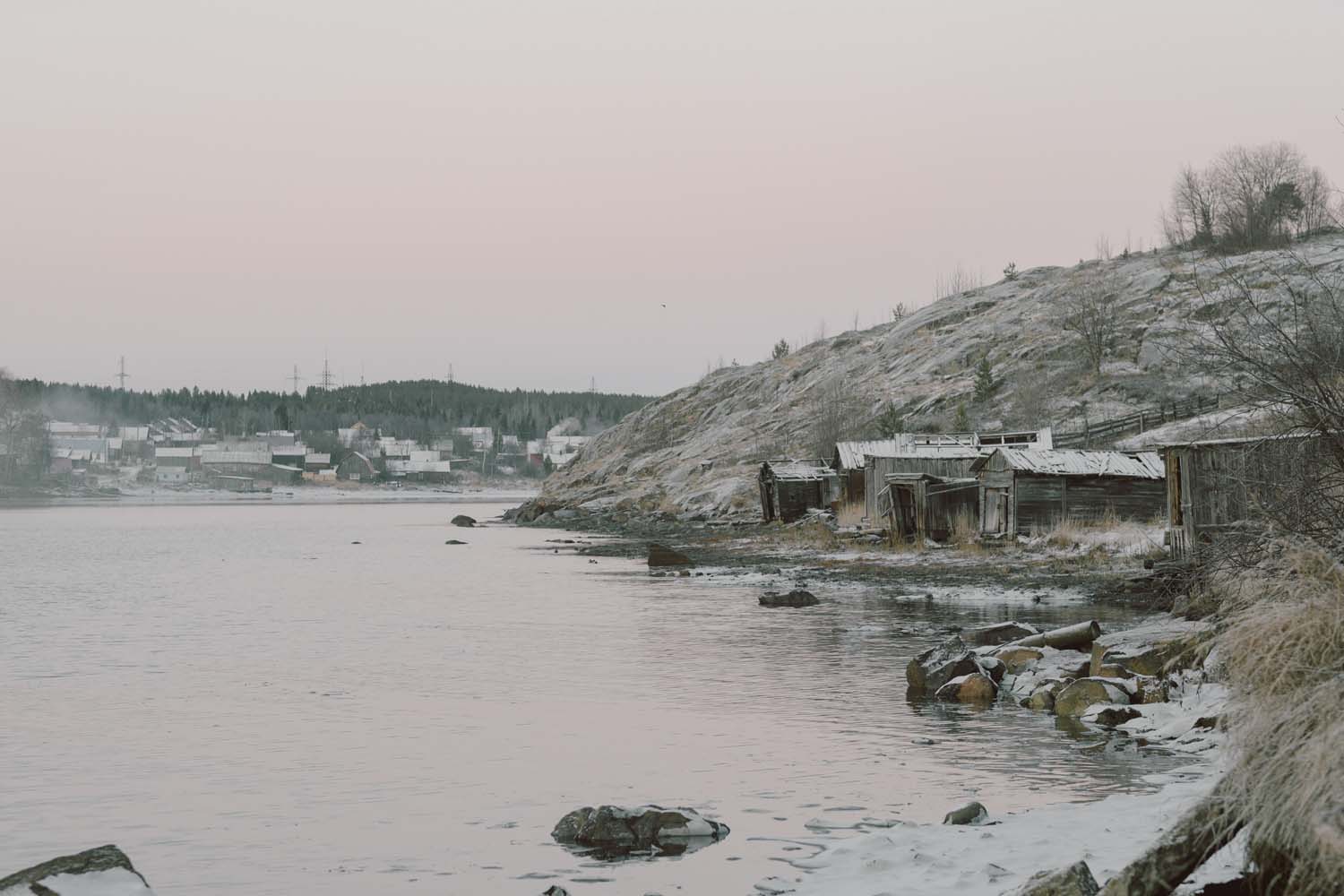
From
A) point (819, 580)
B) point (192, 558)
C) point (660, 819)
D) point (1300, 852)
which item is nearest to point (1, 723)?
point (660, 819)

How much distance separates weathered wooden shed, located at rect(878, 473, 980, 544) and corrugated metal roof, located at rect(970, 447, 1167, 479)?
6.85 ft

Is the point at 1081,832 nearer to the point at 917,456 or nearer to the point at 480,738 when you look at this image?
the point at 480,738

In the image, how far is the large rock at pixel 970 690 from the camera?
64.8ft

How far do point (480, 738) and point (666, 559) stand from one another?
34.1 m

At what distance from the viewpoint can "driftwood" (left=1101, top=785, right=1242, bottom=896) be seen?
8.00 m

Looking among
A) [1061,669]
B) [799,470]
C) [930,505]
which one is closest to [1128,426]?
[799,470]

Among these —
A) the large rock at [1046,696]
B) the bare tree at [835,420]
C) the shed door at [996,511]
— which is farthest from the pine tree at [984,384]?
the large rock at [1046,696]

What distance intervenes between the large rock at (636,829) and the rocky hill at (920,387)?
71116 mm

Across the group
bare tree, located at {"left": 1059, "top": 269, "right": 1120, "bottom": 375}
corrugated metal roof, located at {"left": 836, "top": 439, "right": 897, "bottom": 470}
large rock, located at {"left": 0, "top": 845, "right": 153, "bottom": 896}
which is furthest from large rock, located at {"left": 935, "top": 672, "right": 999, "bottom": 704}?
bare tree, located at {"left": 1059, "top": 269, "right": 1120, "bottom": 375}

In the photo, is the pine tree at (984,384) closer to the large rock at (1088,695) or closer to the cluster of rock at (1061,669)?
the cluster of rock at (1061,669)

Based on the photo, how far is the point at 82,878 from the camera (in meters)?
9.06

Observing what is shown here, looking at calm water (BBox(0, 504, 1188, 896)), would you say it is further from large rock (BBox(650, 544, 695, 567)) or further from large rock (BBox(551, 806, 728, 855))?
large rock (BBox(650, 544, 695, 567))

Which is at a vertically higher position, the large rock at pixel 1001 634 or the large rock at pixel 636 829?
the large rock at pixel 1001 634

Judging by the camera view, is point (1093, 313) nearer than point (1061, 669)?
No
